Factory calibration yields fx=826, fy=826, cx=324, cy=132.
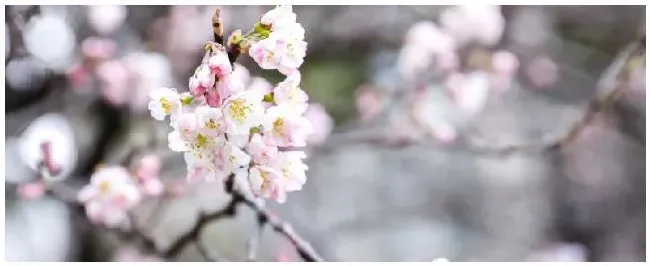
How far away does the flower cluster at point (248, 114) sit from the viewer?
1.21 m

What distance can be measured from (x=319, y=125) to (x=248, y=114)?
237 mm

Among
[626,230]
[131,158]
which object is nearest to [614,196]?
[626,230]

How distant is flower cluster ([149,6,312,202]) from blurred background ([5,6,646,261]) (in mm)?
133

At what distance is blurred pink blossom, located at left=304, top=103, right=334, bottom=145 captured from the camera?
4.69 feet

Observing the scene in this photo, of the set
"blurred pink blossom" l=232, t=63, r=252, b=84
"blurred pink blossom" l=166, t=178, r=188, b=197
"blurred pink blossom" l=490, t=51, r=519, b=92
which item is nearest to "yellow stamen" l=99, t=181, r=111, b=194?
"blurred pink blossom" l=166, t=178, r=188, b=197

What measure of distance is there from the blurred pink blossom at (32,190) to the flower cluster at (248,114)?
279 mm

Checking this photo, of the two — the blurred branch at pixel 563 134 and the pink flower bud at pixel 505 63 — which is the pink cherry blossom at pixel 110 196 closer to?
the blurred branch at pixel 563 134

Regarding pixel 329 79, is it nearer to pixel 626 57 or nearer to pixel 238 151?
pixel 238 151

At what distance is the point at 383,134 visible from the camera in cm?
145

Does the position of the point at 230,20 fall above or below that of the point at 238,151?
above

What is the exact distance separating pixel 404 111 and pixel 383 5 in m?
0.19

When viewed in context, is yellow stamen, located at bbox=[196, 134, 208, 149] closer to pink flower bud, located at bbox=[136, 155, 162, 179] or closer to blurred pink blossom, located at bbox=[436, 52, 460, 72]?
pink flower bud, located at bbox=[136, 155, 162, 179]

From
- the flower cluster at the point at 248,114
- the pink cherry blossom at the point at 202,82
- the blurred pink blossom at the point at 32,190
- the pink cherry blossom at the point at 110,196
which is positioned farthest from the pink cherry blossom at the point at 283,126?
the blurred pink blossom at the point at 32,190

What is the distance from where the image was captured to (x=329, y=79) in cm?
143
